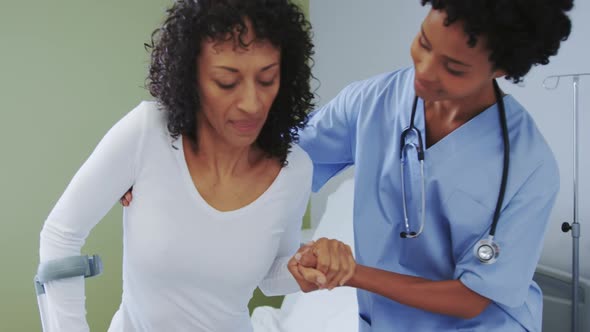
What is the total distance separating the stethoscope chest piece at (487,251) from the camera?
108cm

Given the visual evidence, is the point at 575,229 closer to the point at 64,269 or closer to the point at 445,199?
the point at 445,199

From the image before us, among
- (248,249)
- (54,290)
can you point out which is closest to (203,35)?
(248,249)

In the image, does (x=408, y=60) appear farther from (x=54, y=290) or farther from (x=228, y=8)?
(x=54, y=290)

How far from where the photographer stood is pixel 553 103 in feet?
6.61

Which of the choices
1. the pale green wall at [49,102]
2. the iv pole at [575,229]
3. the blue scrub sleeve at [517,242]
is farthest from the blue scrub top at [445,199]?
the pale green wall at [49,102]

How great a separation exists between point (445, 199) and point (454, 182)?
0.12 feet

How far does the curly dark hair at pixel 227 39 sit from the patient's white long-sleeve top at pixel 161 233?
0.04 metres

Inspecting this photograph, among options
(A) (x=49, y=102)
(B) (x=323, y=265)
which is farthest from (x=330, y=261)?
(A) (x=49, y=102)

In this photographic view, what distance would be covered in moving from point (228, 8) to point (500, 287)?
0.70 meters

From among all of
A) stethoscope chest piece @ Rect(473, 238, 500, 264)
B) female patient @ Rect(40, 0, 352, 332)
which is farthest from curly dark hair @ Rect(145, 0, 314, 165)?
stethoscope chest piece @ Rect(473, 238, 500, 264)

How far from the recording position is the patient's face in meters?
0.96

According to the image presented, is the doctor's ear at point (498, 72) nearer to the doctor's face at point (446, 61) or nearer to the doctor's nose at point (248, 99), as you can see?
the doctor's face at point (446, 61)

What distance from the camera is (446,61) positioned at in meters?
0.99

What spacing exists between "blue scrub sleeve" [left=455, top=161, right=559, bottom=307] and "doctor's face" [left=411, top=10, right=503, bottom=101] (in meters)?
0.22
